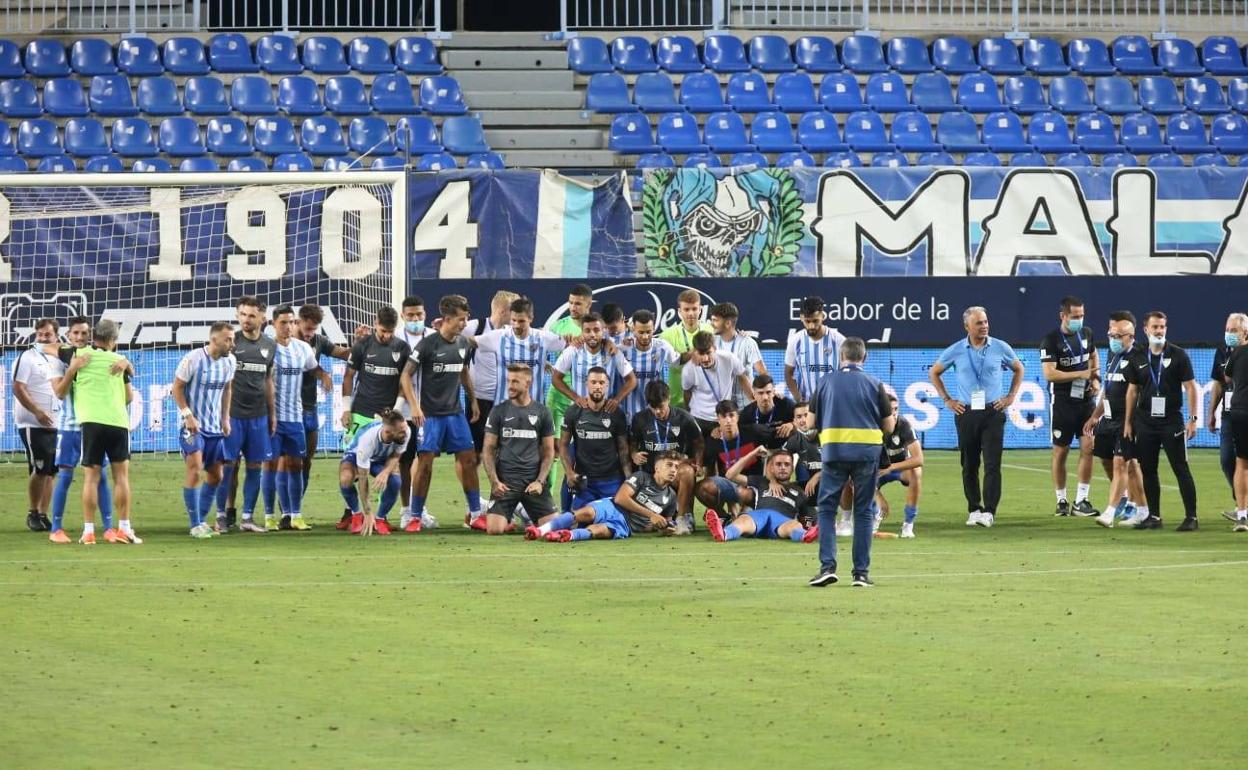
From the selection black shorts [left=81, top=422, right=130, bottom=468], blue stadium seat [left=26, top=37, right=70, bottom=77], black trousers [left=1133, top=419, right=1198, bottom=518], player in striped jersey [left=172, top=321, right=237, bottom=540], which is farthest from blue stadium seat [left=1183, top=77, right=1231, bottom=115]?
black shorts [left=81, top=422, right=130, bottom=468]

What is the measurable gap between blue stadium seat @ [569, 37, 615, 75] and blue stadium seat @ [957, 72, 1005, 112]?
581cm

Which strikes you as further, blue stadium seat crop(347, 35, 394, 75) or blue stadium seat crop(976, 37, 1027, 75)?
blue stadium seat crop(976, 37, 1027, 75)

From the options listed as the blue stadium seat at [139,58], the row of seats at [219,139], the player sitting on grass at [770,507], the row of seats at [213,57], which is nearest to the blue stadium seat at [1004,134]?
the row of seats at [219,139]

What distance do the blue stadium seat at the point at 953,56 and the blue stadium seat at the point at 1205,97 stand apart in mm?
3554

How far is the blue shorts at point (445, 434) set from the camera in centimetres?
1633

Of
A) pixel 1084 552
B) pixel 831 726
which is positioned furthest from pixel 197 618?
pixel 1084 552

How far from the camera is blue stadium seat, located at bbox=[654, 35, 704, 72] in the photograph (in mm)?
28656

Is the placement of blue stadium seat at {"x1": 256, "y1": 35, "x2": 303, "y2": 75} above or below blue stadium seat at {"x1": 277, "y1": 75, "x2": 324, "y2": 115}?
above

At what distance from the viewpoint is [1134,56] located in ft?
98.2

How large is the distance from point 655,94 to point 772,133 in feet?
6.72

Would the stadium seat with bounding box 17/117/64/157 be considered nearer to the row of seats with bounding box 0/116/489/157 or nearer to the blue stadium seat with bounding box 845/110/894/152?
the row of seats with bounding box 0/116/489/157

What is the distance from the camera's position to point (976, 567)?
1325 centimetres

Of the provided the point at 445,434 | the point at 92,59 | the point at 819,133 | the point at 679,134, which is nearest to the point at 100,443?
the point at 445,434

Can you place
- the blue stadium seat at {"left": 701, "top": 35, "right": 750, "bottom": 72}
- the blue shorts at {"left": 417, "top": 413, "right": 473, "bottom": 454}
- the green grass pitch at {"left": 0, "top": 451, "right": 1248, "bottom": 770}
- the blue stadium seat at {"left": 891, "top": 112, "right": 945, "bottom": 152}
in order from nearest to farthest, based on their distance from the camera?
the green grass pitch at {"left": 0, "top": 451, "right": 1248, "bottom": 770}, the blue shorts at {"left": 417, "top": 413, "right": 473, "bottom": 454}, the blue stadium seat at {"left": 891, "top": 112, "right": 945, "bottom": 152}, the blue stadium seat at {"left": 701, "top": 35, "right": 750, "bottom": 72}
